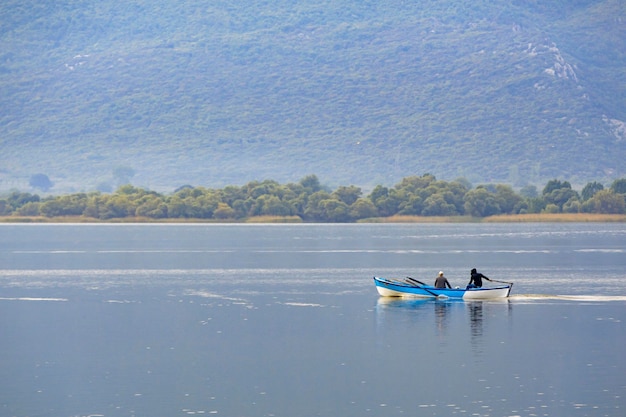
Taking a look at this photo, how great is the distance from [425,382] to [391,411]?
5.45 meters

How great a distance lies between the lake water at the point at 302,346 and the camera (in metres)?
41.4

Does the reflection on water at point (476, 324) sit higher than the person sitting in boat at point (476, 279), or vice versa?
the person sitting in boat at point (476, 279)

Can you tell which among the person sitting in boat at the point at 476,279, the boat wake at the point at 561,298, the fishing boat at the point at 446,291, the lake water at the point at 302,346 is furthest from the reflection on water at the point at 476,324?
the boat wake at the point at 561,298

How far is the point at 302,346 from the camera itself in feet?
181

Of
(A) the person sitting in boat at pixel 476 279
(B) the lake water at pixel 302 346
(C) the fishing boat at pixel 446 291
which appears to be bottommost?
(B) the lake water at pixel 302 346

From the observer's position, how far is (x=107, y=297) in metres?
81.2

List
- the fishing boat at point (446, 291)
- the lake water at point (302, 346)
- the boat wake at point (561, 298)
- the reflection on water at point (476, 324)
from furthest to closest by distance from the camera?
the boat wake at point (561, 298) → the fishing boat at point (446, 291) → the reflection on water at point (476, 324) → the lake water at point (302, 346)

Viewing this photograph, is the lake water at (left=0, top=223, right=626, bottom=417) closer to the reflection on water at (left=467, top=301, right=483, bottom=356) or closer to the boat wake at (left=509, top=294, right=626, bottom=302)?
the reflection on water at (left=467, top=301, right=483, bottom=356)

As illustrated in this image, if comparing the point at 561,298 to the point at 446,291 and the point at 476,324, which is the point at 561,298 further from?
the point at 476,324

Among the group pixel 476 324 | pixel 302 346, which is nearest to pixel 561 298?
pixel 476 324

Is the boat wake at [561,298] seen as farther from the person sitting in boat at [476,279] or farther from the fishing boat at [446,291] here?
the person sitting in boat at [476,279]

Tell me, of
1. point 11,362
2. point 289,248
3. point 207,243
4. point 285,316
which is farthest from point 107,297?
point 207,243

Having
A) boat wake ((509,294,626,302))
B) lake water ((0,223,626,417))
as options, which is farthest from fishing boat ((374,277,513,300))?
boat wake ((509,294,626,302))

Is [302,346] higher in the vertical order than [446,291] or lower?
lower
